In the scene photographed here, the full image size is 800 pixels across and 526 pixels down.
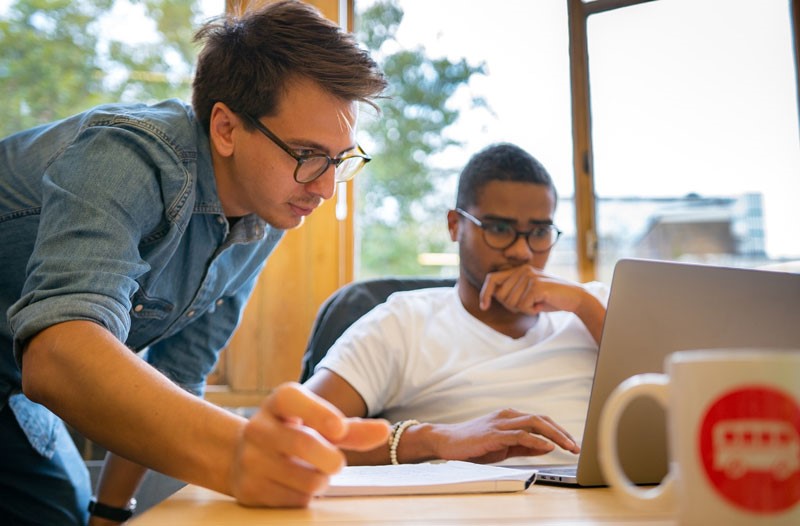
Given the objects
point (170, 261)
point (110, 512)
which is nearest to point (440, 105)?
point (170, 261)

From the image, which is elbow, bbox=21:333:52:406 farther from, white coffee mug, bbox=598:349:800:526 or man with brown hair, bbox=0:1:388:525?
white coffee mug, bbox=598:349:800:526

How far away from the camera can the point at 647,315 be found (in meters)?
0.79

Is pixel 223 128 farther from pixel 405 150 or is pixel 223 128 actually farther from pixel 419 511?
pixel 405 150

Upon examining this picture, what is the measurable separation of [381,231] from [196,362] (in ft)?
4.02

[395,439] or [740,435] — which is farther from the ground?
[740,435]

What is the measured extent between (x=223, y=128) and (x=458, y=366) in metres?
0.67

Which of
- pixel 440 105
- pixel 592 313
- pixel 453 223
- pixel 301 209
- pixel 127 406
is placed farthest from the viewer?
pixel 440 105

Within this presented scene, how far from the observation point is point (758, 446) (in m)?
0.44

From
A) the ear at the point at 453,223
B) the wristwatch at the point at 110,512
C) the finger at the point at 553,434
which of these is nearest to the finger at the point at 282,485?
the finger at the point at 553,434

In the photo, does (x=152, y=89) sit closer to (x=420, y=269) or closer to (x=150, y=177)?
(x=420, y=269)

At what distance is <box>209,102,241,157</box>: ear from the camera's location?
1230mm

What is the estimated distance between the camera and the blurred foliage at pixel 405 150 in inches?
104

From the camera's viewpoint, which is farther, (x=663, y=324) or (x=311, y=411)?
(x=663, y=324)

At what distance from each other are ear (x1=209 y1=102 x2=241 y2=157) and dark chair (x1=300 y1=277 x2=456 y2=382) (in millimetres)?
567
